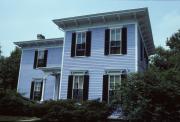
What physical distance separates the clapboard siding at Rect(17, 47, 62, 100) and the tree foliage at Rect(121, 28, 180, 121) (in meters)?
11.6

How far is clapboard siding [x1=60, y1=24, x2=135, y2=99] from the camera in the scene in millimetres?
18828

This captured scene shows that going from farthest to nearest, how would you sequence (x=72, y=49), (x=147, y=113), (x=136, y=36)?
(x=72, y=49)
(x=136, y=36)
(x=147, y=113)

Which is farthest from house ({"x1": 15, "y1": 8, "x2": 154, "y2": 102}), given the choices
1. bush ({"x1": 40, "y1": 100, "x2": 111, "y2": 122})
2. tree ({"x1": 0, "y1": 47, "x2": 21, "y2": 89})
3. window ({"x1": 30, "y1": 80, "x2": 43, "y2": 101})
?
tree ({"x1": 0, "y1": 47, "x2": 21, "y2": 89})

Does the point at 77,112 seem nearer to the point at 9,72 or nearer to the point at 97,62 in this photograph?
the point at 97,62

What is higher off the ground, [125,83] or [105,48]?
[105,48]

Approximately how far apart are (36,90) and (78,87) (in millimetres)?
7211

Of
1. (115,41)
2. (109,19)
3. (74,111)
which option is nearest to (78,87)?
(74,111)

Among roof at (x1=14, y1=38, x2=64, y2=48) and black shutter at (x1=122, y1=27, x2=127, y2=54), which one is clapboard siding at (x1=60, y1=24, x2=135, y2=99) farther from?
roof at (x1=14, y1=38, x2=64, y2=48)

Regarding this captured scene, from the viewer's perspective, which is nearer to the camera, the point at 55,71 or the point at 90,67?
the point at 90,67

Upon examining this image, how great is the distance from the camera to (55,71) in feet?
74.8

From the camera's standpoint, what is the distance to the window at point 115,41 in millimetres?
19281

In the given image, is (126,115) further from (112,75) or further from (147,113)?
(112,75)

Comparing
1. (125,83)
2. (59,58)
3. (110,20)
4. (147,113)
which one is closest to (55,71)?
(59,58)

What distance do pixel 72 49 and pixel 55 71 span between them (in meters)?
3.25
